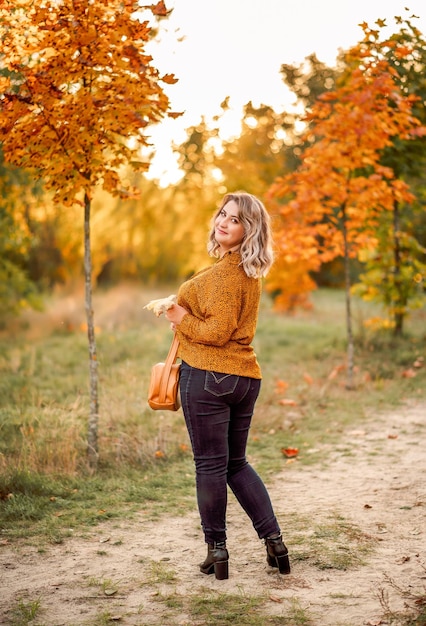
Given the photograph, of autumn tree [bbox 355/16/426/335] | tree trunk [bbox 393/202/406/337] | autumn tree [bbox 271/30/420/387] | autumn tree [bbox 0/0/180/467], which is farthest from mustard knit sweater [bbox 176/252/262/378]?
tree trunk [bbox 393/202/406/337]

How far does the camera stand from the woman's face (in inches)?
140

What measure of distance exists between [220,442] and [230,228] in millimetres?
1040

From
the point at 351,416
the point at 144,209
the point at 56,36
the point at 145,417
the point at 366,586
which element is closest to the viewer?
the point at 366,586

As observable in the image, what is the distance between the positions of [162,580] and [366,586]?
99 cm

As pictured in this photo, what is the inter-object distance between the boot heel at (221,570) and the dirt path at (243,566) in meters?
0.03

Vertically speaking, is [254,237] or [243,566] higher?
[254,237]

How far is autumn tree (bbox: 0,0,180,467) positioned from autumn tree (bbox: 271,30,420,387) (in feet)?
11.3

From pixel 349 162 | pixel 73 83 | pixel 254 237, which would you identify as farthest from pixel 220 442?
pixel 349 162

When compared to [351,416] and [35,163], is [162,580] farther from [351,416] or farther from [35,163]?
[351,416]

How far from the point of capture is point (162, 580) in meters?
3.62

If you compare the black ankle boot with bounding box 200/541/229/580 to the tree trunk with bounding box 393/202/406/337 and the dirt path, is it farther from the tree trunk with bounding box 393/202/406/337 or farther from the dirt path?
the tree trunk with bounding box 393/202/406/337

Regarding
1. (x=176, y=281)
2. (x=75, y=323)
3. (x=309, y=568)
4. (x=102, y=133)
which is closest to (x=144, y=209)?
(x=176, y=281)

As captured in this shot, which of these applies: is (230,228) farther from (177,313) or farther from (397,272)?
(397,272)

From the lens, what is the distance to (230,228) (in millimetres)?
3549
